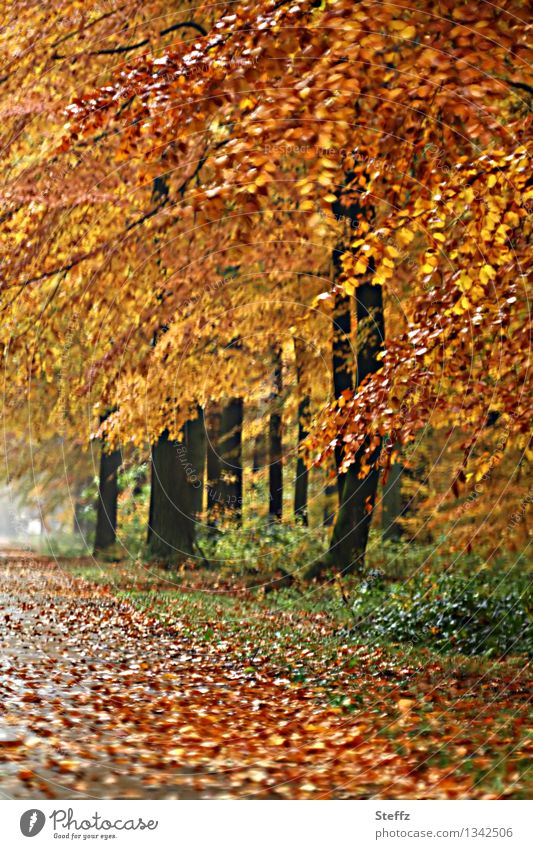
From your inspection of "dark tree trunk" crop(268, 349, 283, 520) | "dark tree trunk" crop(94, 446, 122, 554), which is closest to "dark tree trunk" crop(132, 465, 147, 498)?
"dark tree trunk" crop(94, 446, 122, 554)

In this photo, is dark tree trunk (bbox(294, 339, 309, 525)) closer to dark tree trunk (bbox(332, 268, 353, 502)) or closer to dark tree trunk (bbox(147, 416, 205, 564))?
dark tree trunk (bbox(332, 268, 353, 502))

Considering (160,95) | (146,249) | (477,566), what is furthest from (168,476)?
(160,95)

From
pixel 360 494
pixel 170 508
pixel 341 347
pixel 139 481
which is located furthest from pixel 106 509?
pixel 360 494

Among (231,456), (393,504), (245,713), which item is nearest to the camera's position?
(245,713)

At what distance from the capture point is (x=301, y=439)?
67.4 feet

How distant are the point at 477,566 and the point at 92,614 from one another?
613 cm

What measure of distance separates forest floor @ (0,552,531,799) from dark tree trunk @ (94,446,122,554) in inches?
253

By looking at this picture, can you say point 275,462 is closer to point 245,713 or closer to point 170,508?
point 170,508

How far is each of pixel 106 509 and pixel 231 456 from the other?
3133mm

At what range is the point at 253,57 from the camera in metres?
7.33
